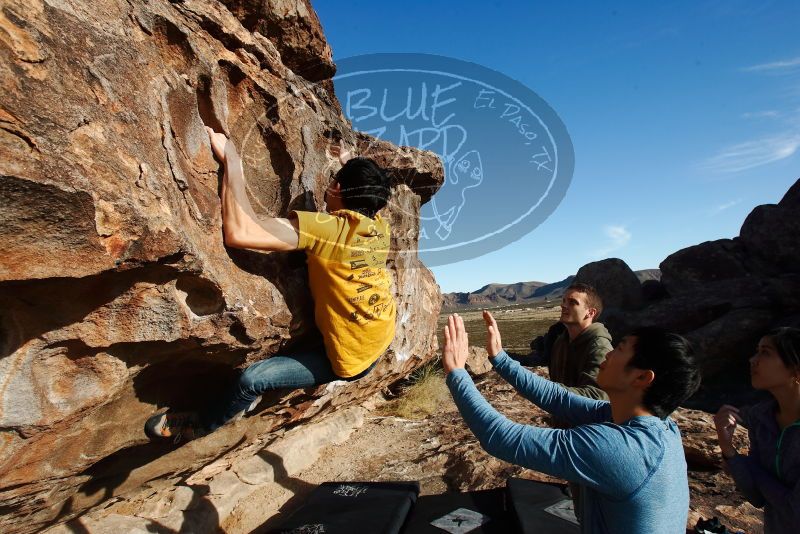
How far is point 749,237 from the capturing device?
17844mm

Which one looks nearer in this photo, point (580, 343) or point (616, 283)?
point (580, 343)

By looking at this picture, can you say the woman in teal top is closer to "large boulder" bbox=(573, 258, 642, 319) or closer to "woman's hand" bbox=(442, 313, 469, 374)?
"woman's hand" bbox=(442, 313, 469, 374)

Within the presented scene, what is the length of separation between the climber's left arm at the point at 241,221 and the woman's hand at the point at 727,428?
113 inches

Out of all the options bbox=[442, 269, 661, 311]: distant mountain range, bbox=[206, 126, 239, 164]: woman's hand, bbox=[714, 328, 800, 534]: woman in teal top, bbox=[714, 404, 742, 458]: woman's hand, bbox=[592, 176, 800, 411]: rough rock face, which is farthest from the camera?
bbox=[442, 269, 661, 311]: distant mountain range

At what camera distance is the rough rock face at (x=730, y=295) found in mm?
14211

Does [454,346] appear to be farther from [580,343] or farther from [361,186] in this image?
[580,343]

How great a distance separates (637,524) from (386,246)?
2.18m

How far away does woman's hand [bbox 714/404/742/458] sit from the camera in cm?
289

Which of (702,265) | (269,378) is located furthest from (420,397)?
(702,265)

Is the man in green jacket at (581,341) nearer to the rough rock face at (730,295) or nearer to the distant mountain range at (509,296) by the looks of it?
the rough rock face at (730,295)

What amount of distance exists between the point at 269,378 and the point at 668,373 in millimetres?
2385

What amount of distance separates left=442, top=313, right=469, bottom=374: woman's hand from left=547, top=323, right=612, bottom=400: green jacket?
120 centimetres

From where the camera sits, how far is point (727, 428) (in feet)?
9.54

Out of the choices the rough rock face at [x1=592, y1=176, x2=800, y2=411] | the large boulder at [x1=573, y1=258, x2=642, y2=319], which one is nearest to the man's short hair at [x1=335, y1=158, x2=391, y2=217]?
the rough rock face at [x1=592, y1=176, x2=800, y2=411]
